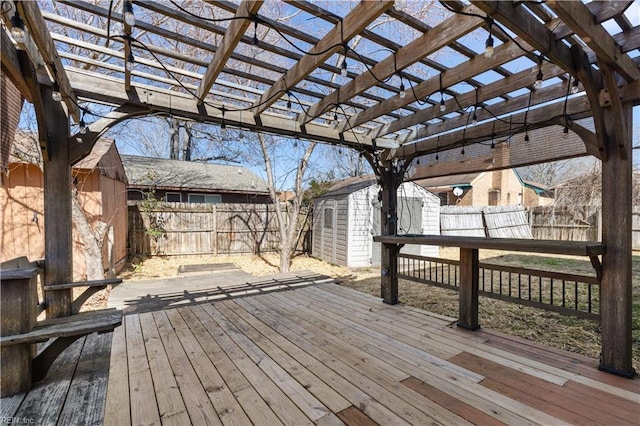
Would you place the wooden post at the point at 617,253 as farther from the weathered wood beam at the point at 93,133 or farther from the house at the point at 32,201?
the house at the point at 32,201

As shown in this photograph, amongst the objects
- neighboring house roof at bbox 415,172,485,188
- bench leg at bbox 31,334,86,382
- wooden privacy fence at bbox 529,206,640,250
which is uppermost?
neighboring house roof at bbox 415,172,485,188

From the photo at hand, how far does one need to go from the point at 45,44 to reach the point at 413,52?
96.8 inches

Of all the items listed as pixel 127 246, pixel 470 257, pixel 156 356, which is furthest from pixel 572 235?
pixel 127 246

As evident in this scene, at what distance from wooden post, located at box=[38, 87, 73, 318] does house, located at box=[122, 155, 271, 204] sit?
8.29 metres

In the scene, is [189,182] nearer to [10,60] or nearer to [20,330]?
[10,60]

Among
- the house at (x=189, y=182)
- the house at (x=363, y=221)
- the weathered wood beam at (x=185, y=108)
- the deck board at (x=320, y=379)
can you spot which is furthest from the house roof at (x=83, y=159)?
the house at (x=363, y=221)

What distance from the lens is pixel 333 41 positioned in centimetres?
207

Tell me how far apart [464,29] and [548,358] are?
2.63 metres

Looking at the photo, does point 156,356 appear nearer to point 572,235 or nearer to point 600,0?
point 600,0

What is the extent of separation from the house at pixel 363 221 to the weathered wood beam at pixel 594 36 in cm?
541

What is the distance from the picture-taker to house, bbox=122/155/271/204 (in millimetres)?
11156

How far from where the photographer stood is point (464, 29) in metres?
1.90

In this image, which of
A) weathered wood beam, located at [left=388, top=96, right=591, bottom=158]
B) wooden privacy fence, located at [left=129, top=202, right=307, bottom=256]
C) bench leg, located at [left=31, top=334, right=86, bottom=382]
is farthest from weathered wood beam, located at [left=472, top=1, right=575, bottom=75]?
wooden privacy fence, located at [left=129, top=202, right=307, bottom=256]

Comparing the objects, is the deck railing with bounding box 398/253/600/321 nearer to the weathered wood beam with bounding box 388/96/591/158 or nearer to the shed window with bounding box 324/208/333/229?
the weathered wood beam with bounding box 388/96/591/158
